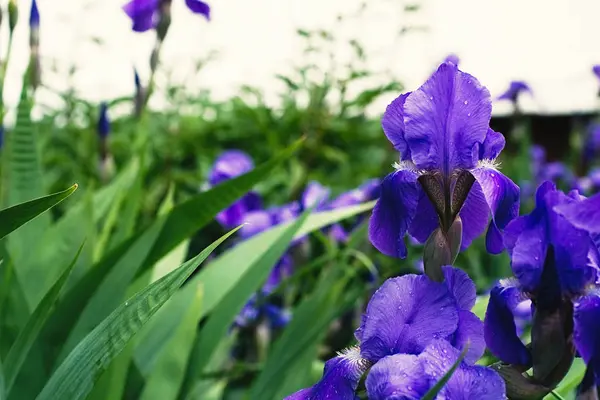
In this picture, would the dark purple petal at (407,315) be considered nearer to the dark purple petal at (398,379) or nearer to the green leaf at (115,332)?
the dark purple petal at (398,379)

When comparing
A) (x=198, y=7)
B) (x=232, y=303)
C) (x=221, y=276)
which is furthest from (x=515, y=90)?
(x=232, y=303)

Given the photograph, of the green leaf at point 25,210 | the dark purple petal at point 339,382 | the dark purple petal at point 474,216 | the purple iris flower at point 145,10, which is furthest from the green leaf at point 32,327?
the purple iris flower at point 145,10

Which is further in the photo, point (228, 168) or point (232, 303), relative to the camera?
point (228, 168)

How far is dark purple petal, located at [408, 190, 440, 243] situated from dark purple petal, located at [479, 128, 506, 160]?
71mm

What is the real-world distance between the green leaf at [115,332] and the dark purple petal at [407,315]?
6.0 inches

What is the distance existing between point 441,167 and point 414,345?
0.65 feet

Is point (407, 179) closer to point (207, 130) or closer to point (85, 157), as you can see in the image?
point (85, 157)

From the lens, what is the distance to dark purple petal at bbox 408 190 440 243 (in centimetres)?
75

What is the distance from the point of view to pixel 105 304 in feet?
3.59

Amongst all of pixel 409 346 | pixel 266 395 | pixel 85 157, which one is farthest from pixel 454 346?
pixel 85 157

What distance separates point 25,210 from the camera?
720 millimetres

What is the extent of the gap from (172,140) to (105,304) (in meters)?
1.81

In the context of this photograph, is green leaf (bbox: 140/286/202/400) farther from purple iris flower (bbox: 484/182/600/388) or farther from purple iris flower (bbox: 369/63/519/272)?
purple iris flower (bbox: 484/182/600/388)

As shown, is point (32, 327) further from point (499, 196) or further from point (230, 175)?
point (230, 175)
